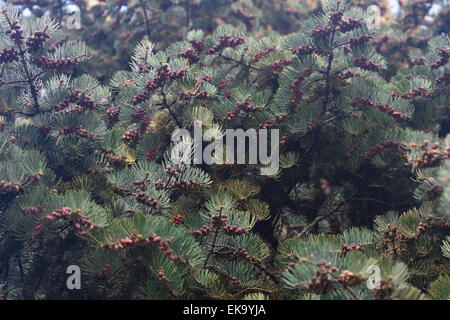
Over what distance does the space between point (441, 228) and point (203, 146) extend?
105cm

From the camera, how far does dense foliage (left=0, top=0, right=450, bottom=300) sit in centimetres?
172

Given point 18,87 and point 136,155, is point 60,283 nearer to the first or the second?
point 136,155

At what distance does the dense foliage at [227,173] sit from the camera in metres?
1.72

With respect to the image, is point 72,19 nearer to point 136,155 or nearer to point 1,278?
point 136,155

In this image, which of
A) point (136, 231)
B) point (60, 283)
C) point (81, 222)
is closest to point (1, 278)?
point (60, 283)

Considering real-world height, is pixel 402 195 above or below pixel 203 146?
below

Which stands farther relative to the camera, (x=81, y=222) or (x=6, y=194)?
(x=6, y=194)

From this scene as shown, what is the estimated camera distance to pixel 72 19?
3.54 m

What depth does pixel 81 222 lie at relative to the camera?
173cm

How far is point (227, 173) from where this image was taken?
2.36 metres
